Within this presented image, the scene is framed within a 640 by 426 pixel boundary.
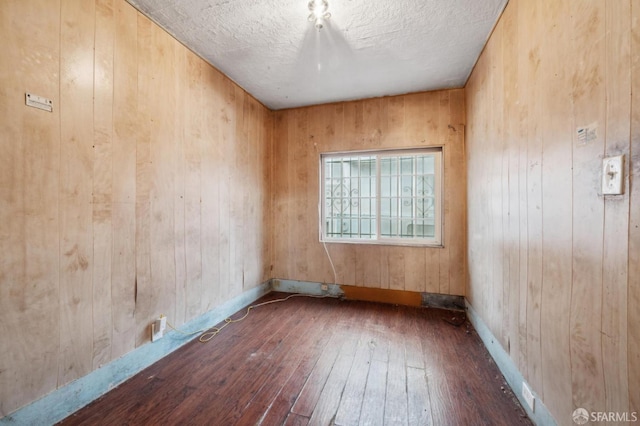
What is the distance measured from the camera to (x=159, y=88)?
6.44 ft

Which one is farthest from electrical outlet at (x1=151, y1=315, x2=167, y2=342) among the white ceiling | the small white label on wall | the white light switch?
the white light switch

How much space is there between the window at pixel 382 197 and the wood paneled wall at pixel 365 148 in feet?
0.41

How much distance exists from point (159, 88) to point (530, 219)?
2705 millimetres

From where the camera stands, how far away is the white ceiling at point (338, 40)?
69.7 inches

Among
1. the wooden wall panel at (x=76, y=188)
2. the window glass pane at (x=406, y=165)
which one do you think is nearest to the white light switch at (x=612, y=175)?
the window glass pane at (x=406, y=165)

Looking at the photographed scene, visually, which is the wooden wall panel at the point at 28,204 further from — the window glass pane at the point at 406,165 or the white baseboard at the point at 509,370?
the window glass pane at the point at 406,165

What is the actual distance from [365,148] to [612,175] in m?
2.52

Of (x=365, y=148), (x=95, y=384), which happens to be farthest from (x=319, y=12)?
(x=95, y=384)

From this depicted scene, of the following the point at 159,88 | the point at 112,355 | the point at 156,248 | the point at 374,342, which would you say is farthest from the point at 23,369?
the point at 374,342

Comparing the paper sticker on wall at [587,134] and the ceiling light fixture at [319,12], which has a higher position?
the ceiling light fixture at [319,12]

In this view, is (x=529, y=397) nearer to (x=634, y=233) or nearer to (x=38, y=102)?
(x=634, y=233)

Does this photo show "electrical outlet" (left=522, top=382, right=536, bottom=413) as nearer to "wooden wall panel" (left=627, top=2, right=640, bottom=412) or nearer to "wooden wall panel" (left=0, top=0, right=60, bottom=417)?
"wooden wall panel" (left=627, top=2, right=640, bottom=412)

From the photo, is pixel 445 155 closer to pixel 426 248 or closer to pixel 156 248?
pixel 426 248

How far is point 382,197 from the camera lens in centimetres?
332
